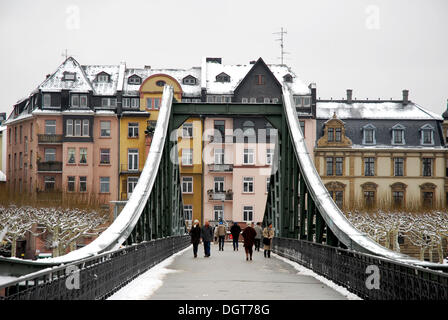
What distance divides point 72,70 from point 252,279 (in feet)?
177

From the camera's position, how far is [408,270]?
9.94 meters

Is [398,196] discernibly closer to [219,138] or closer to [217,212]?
[217,212]

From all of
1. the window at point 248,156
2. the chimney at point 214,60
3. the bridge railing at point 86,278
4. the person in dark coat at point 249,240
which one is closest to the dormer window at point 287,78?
the chimney at point 214,60

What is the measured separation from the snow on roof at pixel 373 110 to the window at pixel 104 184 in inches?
692

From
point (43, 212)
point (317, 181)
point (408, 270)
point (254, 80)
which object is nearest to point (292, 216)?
point (317, 181)

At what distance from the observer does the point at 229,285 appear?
14617 millimetres

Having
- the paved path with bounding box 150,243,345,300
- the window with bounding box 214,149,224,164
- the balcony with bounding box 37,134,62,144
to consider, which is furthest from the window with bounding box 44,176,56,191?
the paved path with bounding box 150,243,345,300

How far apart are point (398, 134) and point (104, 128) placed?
931 inches

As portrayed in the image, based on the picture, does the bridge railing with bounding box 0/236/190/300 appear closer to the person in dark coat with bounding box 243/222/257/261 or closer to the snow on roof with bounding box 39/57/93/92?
the person in dark coat with bounding box 243/222/257/261

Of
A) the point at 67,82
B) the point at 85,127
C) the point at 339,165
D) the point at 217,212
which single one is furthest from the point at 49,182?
the point at 339,165

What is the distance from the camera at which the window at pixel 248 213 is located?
65.2 metres

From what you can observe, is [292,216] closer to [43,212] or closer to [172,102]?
[172,102]

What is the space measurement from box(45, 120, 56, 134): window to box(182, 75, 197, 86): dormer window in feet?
35.4

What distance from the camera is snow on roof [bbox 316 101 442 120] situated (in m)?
68.6
